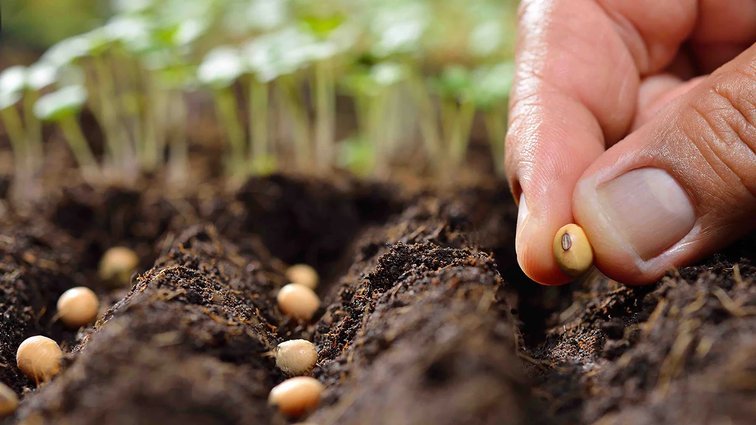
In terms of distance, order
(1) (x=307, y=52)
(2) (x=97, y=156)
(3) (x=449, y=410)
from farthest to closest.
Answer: (2) (x=97, y=156), (1) (x=307, y=52), (3) (x=449, y=410)

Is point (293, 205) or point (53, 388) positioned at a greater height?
point (53, 388)

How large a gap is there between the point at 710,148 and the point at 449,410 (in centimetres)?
69

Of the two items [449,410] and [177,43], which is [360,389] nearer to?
[449,410]

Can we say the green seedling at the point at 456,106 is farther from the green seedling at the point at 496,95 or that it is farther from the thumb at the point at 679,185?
the thumb at the point at 679,185

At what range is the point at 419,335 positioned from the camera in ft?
3.06

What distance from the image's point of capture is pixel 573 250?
1266 millimetres

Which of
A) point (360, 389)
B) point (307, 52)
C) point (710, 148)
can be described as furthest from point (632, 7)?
point (360, 389)

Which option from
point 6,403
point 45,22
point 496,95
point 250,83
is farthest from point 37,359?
point 45,22

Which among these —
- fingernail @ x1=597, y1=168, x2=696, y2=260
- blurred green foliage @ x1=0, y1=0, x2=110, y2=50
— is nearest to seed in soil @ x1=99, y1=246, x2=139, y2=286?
fingernail @ x1=597, y1=168, x2=696, y2=260

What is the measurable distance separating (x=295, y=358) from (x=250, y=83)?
1592 mm

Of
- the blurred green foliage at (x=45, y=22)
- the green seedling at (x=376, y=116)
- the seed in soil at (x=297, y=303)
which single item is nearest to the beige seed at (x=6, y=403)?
the seed in soil at (x=297, y=303)

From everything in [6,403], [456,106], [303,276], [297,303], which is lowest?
[456,106]

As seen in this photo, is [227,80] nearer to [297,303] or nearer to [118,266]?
[118,266]

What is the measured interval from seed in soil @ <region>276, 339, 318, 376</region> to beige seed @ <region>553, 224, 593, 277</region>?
0.49 m
